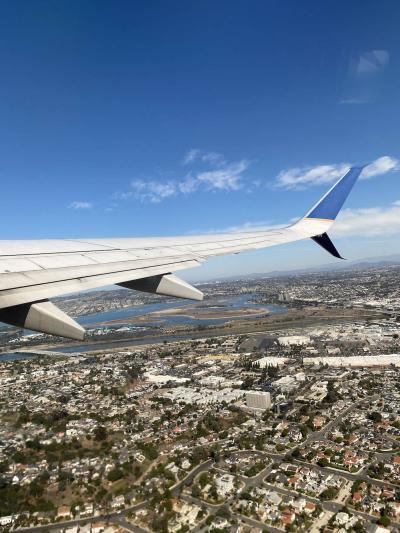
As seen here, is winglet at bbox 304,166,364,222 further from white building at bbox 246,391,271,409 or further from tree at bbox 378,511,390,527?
white building at bbox 246,391,271,409

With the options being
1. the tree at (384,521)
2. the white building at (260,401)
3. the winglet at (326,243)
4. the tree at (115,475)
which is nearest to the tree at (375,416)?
the white building at (260,401)

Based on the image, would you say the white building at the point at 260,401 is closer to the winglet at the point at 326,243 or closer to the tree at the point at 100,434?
the tree at the point at 100,434

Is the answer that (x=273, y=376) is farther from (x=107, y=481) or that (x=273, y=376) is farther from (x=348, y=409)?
(x=107, y=481)

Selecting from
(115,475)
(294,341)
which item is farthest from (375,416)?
(294,341)

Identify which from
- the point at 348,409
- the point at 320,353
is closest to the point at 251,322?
the point at 320,353

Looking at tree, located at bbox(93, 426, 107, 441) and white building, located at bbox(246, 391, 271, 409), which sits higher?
tree, located at bbox(93, 426, 107, 441)

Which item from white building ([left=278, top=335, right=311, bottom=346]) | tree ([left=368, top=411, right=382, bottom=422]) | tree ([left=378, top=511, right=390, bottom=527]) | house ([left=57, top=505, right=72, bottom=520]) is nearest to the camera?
tree ([left=378, top=511, right=390, bottom=527])

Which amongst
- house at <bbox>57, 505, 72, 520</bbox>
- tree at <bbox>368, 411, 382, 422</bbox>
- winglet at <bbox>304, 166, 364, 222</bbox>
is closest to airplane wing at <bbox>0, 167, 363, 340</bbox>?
winglet at <bbox>304, 166, 364, 222</bbox>
